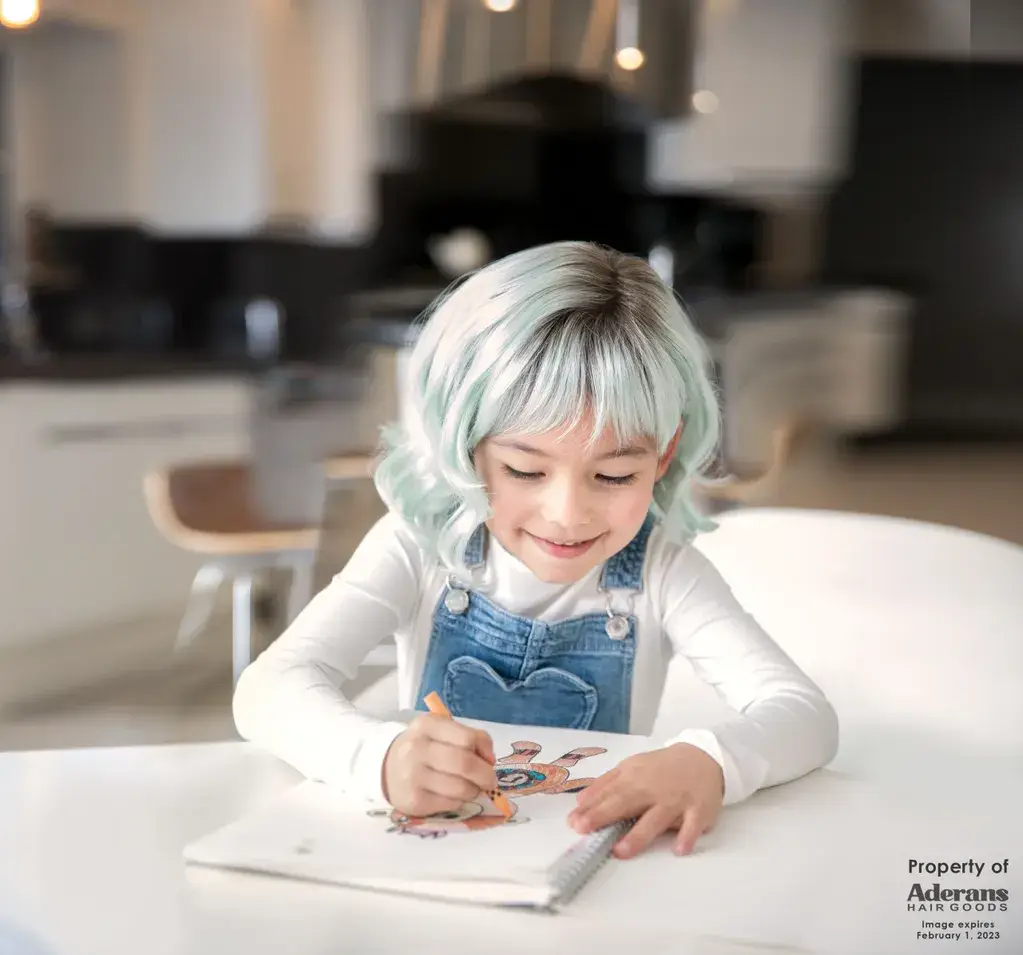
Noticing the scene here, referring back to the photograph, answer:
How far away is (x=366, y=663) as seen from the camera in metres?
0.39

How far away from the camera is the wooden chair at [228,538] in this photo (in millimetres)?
405

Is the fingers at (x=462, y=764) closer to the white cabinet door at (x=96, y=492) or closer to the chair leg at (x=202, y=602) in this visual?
the chair leg at (x=202, y=602)

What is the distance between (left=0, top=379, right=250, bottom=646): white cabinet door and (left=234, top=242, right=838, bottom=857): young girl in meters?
0.20

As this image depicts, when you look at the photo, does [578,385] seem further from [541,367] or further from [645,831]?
[645,831]

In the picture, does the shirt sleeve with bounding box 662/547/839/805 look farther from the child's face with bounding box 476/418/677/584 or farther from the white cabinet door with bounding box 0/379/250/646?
the white cabinet door with bounding box 0/379/250/646

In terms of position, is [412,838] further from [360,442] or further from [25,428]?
[25,428]

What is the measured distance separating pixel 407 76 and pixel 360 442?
1362 millimetres

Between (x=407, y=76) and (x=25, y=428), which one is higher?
(x=407, y=76)

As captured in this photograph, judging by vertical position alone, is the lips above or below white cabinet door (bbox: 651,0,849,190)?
below

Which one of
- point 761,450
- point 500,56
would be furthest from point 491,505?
point 500,56

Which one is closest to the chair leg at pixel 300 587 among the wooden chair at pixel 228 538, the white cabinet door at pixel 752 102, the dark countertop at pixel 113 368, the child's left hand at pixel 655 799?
the wooden chair at pixel 228 538

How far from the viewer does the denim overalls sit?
1.29 ft

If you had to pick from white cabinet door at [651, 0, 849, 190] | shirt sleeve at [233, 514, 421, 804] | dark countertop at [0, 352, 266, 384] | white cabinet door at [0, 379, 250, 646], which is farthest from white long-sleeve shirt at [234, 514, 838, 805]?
white cabinet door at [651, 0, 849, 190]

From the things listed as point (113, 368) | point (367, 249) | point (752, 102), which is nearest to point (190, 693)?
point (113, 368)
